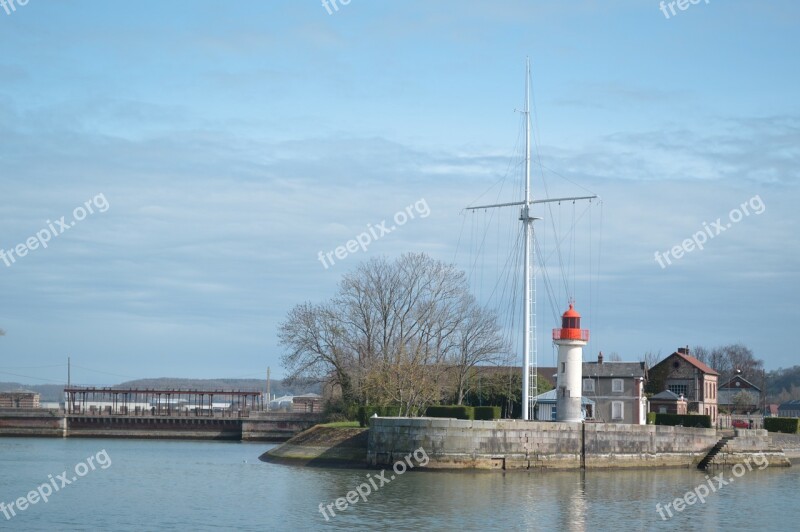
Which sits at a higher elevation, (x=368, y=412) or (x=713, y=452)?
(x=368, y=412)

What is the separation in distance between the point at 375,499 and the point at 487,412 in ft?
65.5

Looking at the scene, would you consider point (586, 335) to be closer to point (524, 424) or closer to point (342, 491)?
point (524, 424)

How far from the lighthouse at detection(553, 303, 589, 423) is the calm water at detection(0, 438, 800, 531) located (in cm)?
455

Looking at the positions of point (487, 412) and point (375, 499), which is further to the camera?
point (487, 412)

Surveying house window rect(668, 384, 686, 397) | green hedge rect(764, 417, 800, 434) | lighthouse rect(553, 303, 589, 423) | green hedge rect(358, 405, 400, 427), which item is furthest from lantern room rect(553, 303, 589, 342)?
house window rect(668, 384, 686, 397)

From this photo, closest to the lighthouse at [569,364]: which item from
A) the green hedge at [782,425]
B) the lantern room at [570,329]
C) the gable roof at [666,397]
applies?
the lantern room at [570,329]

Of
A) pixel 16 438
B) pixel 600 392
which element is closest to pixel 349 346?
pixel 600 392

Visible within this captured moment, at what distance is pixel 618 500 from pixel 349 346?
36037mm

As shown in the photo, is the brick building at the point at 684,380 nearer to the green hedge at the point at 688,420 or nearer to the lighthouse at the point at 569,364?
the green hedge at the point at 688,420

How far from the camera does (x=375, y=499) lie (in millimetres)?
42188

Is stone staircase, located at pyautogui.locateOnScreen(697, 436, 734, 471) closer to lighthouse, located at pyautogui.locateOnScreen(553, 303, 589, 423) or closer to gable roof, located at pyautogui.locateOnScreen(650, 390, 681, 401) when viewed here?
lighthouse, located at pyautogui.locateOnScreen(553, 303, 589, 423)

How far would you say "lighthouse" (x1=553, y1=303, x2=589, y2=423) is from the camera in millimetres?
57969

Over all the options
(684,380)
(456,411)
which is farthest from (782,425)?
(456,411)

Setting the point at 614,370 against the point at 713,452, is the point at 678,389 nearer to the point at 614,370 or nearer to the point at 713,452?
the point at 614,370
